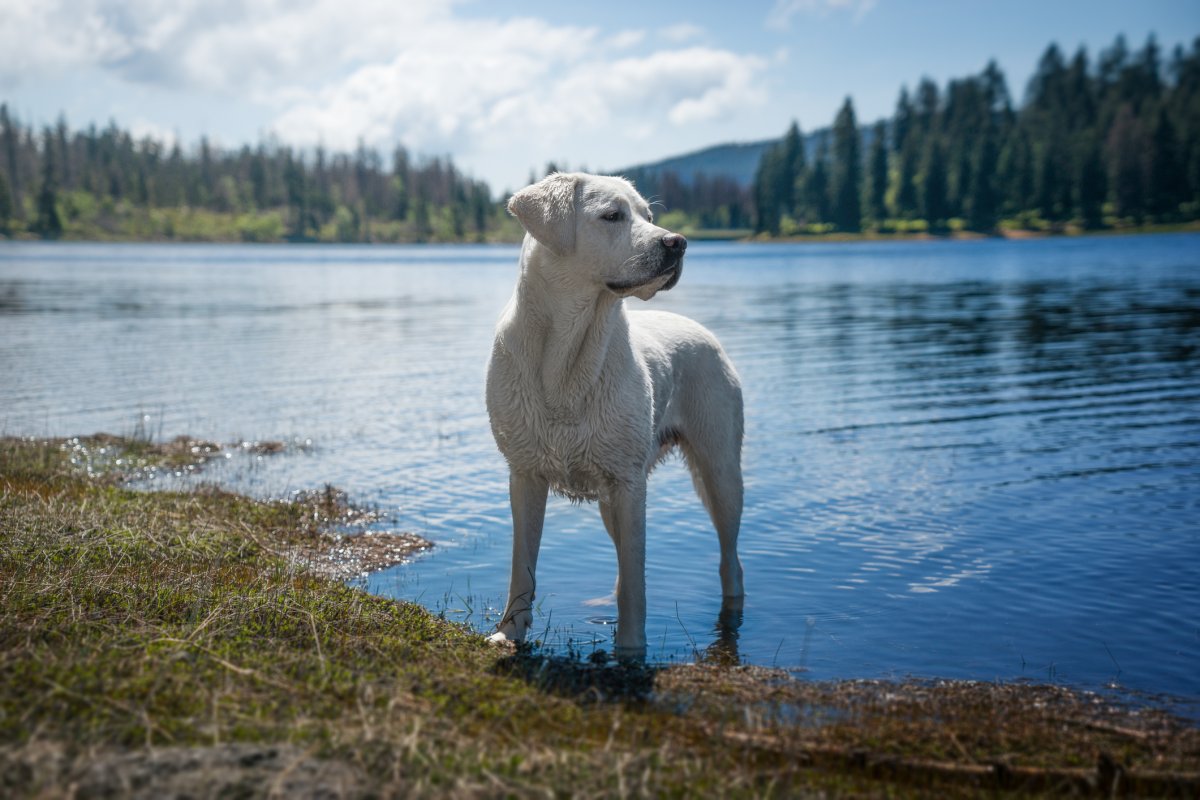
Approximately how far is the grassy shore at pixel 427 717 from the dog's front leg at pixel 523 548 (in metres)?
0.42

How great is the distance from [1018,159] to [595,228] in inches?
6317

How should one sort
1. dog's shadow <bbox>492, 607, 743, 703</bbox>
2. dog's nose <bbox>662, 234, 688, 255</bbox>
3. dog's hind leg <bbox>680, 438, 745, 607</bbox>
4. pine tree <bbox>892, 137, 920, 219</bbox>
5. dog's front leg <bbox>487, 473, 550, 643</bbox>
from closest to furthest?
1. dog's shadow <bbox>492, 607, 743, 703</bbox>
2. dog's nose <bbox>662, 234, 688, 255</bbox>
3. dog's front leg <bbox>487, 473, 550, 643</bbox>
4. dog's hind leg <bbox>680, 438, 745, 607</bbox>
5. pine tree <bbox>892, 137, 920, 219</bbox>

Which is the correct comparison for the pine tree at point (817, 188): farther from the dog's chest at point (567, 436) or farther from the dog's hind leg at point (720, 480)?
the dog's chest at point (567, 436)

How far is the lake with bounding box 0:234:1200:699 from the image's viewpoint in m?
8.05

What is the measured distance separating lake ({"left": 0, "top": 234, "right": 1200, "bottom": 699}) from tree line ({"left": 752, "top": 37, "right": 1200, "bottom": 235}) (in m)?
116

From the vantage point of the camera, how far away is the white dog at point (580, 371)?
6.33 metres

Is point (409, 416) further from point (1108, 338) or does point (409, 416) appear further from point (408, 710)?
point (1108, 338)

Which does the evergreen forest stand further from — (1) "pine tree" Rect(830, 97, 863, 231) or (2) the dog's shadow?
(2) the dog's shadow

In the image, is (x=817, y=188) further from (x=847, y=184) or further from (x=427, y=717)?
(x=427, y=717)

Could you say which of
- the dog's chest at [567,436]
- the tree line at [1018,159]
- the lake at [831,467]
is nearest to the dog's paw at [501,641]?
the lake at [831,467]

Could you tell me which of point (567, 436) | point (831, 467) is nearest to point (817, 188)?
point (831, 467)

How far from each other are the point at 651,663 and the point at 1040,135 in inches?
7454

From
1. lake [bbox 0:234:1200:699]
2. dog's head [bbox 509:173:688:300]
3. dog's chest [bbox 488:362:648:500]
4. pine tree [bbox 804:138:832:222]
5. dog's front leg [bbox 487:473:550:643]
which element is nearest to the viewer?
dog's head [bbox 509:173:688:300]

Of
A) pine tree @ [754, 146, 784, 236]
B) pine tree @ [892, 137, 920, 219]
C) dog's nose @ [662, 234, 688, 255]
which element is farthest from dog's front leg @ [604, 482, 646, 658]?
pine tree @ [754, 146, 784, 236]
